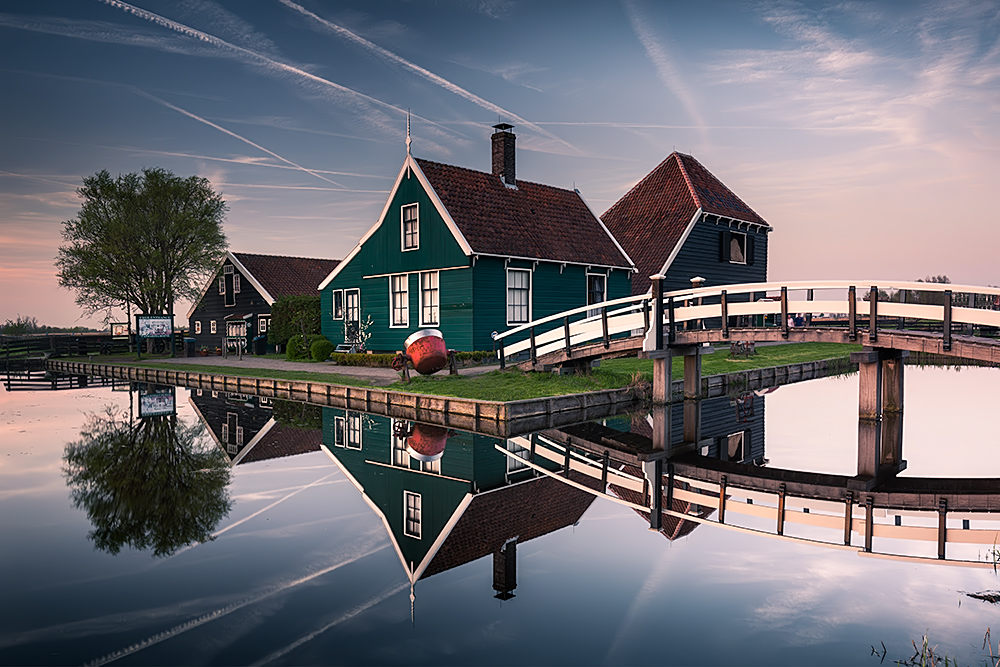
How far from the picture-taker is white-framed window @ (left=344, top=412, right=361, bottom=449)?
1295cm

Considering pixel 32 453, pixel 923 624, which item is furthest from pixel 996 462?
pixel 32 453

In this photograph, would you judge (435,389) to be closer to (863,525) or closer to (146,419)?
(146,419)

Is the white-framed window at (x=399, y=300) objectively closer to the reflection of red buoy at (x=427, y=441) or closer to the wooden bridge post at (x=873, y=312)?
the reflection of red buoy at (x=427, y=441)

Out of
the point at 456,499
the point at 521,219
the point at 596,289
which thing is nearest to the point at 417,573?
the point at 456,499

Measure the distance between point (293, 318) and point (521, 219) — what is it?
13175mm

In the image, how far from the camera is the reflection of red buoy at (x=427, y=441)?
38.1ft

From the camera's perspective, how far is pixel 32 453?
12.8 m

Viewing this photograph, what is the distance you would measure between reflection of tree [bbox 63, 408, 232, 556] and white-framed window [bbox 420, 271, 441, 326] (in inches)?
383

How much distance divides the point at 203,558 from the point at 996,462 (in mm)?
12169

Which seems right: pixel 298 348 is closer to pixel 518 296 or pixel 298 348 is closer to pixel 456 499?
pixel 518 296

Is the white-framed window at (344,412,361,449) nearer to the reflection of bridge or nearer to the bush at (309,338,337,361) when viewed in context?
the reflection of bridge

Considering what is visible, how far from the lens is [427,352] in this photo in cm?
1800

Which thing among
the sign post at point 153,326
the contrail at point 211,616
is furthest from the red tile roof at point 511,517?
the sign post at point 153,326

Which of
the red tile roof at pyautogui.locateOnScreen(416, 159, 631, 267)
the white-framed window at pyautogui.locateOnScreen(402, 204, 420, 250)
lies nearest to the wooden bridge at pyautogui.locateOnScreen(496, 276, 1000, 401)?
the red tile roof at pyautogui.locateOnScreen(416, 159, 631, 267)
